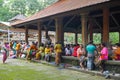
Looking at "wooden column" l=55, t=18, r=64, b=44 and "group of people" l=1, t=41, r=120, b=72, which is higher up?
"wooden column" l=55, t=18, r=64, b=44

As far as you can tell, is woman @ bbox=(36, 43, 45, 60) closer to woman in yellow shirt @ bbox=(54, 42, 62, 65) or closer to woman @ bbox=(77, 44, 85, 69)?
woman in yellow shirt @ bbox=(54, 42, 62, 65)

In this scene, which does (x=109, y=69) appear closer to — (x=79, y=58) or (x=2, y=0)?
(x=79, y=58)

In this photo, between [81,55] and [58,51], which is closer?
[81,55]

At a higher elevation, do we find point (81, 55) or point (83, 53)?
point (83, 53)

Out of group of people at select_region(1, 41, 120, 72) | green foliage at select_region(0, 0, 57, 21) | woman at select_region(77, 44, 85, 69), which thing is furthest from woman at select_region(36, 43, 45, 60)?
green foliage at select_region(0, 0, 57, 21)

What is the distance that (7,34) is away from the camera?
2873cm

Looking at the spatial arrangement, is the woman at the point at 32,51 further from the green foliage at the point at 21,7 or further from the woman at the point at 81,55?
the green foliage at the point at 21,7

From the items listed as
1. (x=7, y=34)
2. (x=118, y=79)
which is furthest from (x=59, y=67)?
(x=7, y=34)

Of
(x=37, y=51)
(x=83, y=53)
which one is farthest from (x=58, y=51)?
(x=37, y=51)

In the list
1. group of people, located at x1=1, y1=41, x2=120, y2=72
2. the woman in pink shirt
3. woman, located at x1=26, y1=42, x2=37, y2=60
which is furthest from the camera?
woman, located at x1=26, y1=42, x2=37, y2=60

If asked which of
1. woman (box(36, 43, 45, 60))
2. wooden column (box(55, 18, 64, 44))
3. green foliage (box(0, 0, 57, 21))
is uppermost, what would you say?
green foliage (box(0, 0, 57, 21))

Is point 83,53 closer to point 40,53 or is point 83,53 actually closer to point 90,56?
point 90,56

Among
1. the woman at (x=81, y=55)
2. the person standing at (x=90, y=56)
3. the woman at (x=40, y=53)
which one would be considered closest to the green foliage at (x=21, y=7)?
the woman at (x=40, y=53)

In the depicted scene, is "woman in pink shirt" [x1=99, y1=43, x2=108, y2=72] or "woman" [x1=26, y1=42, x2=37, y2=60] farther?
"woman" [x1=26, y1=42, x2=37, y2=60]
